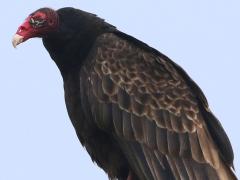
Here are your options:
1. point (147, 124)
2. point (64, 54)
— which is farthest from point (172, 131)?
point (64, 54)

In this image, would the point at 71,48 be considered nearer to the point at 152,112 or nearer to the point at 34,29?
the point at 34,29

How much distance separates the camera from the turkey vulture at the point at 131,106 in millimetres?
19391

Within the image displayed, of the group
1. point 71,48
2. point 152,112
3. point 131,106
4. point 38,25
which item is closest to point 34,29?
point 38,25

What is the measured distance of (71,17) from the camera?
65.2 ft

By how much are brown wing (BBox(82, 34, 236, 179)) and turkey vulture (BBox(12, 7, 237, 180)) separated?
0.04ft

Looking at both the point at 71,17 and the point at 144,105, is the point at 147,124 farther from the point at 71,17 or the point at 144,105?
the point at 71,17

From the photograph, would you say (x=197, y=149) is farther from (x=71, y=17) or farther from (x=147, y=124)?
(x=71, y=17)

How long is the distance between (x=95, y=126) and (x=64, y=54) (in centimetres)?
92

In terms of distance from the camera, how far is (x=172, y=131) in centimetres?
1953

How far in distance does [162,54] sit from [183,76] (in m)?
0.35

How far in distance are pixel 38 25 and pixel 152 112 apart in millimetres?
1683

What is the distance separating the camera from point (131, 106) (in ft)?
64.2

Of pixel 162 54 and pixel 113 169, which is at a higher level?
pixel 162 54

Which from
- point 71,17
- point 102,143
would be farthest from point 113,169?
point 71,17
